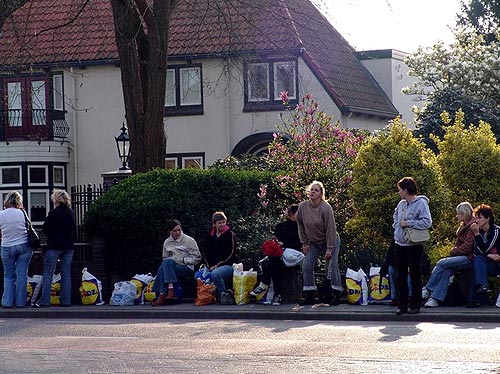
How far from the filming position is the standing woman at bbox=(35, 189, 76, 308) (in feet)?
65.1

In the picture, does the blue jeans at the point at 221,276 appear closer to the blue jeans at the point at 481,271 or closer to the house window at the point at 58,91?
the blue jeans at the point at 481,271

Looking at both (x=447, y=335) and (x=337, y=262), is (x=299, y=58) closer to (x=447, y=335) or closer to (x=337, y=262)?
(x=337, y=262)

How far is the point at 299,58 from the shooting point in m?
34.9

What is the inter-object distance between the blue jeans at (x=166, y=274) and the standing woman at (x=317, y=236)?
240cm

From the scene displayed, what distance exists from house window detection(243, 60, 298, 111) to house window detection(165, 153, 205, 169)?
2519 millimetres

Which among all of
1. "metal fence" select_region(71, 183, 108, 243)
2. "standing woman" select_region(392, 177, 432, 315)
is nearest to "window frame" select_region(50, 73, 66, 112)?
"metal fence" select_region(71, 183, 108, 243)

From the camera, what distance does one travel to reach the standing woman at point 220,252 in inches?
749

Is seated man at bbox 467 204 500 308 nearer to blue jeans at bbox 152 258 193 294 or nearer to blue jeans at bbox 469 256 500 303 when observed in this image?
blue jeans at bbox 469 256 500 303

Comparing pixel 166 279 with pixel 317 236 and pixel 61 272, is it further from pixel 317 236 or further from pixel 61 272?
pixel 317 236

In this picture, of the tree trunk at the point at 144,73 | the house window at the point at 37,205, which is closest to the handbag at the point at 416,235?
the tree trunk at the point at 144,73

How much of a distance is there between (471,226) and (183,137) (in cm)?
2139

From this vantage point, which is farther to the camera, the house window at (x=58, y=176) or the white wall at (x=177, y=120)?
the house window at (x=58, y=176)

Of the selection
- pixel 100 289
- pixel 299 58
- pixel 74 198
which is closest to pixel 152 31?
pixel 74 198

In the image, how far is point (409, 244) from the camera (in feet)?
53.7
